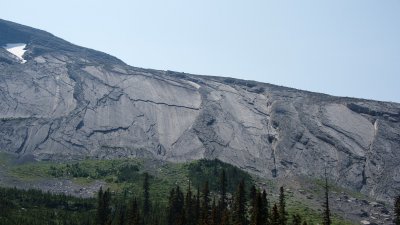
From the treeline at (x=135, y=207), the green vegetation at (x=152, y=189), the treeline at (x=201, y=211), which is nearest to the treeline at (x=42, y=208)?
the treeline at (x=135, y=207)

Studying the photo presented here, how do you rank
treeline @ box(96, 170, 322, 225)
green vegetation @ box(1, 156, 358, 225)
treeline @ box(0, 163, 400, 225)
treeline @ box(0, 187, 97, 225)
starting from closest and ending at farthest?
treeline @ box(96, 170, 322, 225)
treeline @ box(0, 163, 400, 225)
green vegetation @ box(1, 156, 358, 225)
treeline @ box(0, 187, 97, 225)

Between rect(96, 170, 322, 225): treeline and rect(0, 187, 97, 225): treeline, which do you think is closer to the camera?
rect(96, 170, 322, 225): treeline

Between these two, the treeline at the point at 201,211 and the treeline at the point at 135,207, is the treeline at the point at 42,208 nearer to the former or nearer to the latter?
the treeline at the point at 135,207

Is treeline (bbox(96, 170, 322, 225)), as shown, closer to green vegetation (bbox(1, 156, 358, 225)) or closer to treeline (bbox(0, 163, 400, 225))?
treeline (bbox(0, 163, 400, 225))

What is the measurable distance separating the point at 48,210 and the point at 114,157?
6436 centimetres

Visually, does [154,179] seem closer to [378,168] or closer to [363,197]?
[363,197]

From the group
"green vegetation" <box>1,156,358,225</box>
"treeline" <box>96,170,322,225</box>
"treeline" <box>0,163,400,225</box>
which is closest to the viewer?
"treeline" <box>96,170,322,225</box>

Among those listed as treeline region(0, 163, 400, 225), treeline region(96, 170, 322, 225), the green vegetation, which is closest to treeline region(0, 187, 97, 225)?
treeline region(0, 163, 400, 225)

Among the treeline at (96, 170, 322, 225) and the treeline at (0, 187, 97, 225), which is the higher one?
the treeline at (96, 170, 322, 225)

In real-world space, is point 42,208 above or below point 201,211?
below

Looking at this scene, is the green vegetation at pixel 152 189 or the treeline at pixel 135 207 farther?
the green vegetation at pixel 152 189

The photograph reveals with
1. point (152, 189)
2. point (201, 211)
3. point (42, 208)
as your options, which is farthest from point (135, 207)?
point (152, 189)

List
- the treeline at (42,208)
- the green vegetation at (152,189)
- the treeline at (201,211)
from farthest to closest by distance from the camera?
the treeline at (42,208) < the green vegetation at (152,189) < the treeline at (201,211)

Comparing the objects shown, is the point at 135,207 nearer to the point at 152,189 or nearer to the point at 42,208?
the point at 42,208
